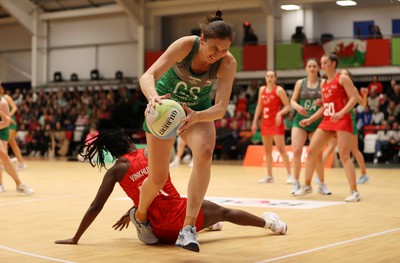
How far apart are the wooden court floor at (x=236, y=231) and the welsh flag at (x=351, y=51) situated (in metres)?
12.9

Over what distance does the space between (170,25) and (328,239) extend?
24.0 meters

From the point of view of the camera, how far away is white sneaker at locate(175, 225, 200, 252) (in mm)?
4707

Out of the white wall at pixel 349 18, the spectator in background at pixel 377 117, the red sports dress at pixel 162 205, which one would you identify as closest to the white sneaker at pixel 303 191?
the red sports dress at pixel 162 205

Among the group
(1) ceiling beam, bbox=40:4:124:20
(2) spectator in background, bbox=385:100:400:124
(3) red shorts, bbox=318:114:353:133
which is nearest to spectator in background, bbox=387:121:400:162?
(2) spectator in background, bbox=385:100:400:124

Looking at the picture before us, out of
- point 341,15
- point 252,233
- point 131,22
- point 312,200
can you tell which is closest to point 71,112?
point 131,22

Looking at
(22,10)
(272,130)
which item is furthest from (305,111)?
(22,10)

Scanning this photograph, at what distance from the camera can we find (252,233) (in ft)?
20.0

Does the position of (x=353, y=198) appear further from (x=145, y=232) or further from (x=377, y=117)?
(x=377, y=117)

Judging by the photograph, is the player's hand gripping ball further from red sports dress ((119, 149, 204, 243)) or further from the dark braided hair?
the dark braided hair

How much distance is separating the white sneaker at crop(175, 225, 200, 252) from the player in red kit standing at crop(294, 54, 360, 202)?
14.2 ft

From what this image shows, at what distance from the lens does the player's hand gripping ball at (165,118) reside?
4578 millimetres

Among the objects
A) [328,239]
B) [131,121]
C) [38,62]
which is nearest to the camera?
[328,239]

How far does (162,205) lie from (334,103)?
438cm

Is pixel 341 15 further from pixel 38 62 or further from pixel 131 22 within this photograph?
pixel 38 62
